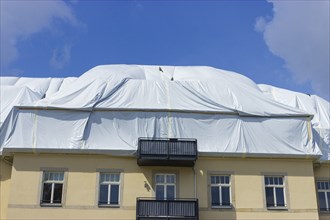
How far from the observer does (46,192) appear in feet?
73.6

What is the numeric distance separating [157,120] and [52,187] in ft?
22.1

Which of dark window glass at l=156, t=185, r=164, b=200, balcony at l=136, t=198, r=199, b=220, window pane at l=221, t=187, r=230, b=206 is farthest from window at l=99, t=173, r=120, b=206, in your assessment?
window pane at l=221, t=187, r=230, b=206

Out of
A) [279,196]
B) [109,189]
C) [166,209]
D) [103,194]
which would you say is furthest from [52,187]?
[279,196]

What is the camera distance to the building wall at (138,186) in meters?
22.0

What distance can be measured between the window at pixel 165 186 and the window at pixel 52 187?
17.0 ft

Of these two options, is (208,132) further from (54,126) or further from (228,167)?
(54,126)

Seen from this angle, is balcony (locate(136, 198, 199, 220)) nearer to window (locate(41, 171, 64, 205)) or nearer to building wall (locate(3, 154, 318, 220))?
building wall (locate(3, 154, 318, 220))

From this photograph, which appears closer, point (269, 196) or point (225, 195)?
point (225, 195)

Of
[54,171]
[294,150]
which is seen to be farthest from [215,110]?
[54,171]

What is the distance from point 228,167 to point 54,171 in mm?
9494

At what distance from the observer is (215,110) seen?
24.1m

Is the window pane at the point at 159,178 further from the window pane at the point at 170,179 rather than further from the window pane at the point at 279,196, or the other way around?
the window pane at the point at 279,196

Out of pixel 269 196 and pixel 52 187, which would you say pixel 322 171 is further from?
pixel 52 187

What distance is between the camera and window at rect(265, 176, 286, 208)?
75.0ft
